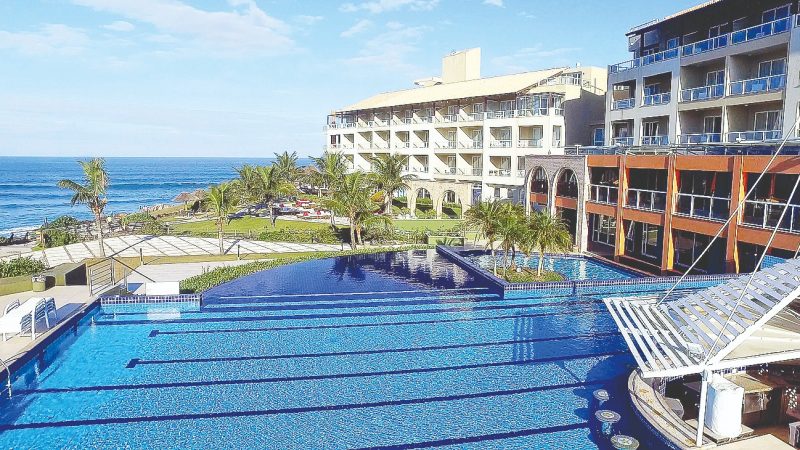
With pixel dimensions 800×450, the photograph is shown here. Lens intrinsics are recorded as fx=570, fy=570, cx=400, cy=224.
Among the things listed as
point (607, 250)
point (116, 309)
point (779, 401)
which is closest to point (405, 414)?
point (779, 401)

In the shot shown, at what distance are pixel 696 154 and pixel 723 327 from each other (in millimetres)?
15090

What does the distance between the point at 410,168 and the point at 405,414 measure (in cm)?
4145

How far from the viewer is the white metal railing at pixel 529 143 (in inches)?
1607

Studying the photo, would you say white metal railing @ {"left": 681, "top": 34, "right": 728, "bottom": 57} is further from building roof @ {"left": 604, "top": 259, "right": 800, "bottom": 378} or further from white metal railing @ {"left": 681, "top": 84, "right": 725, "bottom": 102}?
building roof @ {"left": 604, "top": 259, "right": 800, "bottom": 378}

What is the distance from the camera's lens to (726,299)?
12242 millimetres

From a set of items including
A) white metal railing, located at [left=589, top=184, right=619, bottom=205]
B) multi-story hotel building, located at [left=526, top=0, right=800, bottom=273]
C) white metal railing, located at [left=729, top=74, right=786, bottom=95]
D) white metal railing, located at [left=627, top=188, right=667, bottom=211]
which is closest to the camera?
multi-story hotel building, located at [left=526, top=0, right=800, bottom=273]

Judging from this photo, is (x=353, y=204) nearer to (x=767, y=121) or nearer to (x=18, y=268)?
(x=18, y=268)

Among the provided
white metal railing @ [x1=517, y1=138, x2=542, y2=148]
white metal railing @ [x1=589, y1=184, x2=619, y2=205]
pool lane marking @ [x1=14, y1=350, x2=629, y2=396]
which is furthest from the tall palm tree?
pool lane marking @ [x1=14, y1=350, x2=629, y2=396]

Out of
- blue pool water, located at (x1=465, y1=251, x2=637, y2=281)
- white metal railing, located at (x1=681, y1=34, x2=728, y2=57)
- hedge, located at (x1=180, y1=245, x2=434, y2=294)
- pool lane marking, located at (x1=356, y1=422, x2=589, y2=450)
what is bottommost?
pool lane marking, located at (x1=356, y1=422, x2=589, y2=450)

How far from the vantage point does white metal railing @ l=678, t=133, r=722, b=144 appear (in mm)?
25958

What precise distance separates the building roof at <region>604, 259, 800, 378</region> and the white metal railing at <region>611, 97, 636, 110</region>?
68.0 feet

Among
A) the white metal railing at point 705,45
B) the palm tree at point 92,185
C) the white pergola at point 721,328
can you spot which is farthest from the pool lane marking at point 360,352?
the palm tree at point 92,185

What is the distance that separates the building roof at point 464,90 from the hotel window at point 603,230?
1397cm

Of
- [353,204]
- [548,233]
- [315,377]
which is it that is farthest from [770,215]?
[353,204]
